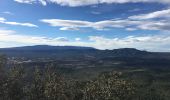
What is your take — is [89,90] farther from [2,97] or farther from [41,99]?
[2,97]

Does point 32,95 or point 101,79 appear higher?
point 101,79

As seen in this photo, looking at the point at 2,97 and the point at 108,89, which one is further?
the point at 2,97

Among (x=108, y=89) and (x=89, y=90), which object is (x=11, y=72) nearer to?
(x=89, y=90)

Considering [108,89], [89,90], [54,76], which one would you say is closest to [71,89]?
[54,76]

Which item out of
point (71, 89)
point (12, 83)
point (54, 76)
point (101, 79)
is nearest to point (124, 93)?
point (101, 79)

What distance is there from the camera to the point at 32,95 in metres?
148

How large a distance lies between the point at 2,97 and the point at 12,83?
7840 millimetres

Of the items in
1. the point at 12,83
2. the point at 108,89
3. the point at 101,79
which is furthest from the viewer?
the point at 12,83

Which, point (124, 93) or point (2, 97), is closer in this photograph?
point (124, 93)

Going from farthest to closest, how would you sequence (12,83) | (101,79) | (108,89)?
(12,83) → (101,79) → (108,89)

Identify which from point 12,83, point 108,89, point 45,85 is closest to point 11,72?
point 12,83

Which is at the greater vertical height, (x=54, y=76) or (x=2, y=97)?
(x=54, y=76)

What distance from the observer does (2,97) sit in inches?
5586

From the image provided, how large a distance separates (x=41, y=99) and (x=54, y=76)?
12997 mm
